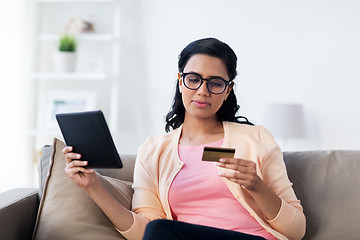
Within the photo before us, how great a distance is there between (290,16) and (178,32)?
3.00 ft

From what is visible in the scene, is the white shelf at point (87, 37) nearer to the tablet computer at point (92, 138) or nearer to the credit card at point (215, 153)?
the tablet computer at point (92, 138)

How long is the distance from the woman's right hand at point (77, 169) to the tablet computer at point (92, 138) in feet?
0.05

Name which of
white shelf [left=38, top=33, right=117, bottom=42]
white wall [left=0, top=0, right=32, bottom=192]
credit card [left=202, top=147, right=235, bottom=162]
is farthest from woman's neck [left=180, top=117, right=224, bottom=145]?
white wall [left=0, top=0, right=32, bottom=192]

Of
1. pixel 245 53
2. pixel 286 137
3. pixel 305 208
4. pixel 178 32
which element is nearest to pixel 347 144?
pixel 286 137

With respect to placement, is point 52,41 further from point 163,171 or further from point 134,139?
point 163,171

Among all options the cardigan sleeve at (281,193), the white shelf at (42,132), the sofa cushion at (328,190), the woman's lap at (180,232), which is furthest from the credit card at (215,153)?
the white shelf at (42,132)

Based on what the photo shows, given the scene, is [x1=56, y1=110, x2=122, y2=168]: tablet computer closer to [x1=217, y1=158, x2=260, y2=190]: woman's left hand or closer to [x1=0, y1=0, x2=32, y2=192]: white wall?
[x1=217, y1=158, x2=260, y2=190]: woman's left hand

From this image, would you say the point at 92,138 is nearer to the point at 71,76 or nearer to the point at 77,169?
the point at 77,169

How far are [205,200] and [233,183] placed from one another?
0.11 meters

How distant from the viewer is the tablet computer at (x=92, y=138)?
1.32 m

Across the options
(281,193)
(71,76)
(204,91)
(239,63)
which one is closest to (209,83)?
(204,91)

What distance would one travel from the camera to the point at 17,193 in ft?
5.62

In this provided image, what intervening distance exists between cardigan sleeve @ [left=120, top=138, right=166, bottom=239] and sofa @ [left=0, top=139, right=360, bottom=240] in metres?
0.06

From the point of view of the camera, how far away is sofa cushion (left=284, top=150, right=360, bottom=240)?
5.51 ft
